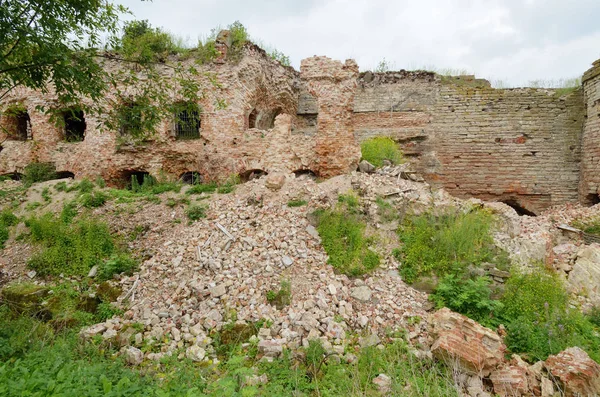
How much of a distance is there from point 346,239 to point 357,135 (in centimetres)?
659

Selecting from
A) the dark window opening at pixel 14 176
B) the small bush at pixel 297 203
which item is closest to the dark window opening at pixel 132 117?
the small bush at pixel 297 203

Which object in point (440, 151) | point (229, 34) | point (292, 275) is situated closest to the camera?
point (292, 275)

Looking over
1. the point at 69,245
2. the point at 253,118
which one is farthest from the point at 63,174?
the point at 253,118

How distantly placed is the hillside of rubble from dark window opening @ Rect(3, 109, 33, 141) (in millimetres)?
4700

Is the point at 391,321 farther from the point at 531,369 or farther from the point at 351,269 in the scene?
the point at 531,369

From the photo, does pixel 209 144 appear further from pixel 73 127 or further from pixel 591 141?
pixel 591 141

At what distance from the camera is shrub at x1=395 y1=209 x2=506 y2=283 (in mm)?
5395

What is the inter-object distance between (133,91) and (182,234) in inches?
236

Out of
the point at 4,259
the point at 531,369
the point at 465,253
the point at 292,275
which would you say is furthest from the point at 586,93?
the point at 4,259

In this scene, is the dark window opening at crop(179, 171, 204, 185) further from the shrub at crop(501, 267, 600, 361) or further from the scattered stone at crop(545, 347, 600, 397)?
the scattered stone at crop(545, 347, 600, 397)

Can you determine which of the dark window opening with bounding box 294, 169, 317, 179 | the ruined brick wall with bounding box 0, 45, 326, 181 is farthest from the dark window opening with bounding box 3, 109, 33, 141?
the dark window opening with bounding box 294, 169, 317, 179

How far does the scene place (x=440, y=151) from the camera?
10781 mm

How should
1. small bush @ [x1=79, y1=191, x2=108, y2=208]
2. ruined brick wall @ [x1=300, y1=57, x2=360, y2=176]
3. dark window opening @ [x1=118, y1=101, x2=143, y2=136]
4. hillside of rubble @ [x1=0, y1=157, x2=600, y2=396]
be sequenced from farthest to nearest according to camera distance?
1. ruined brick wall @ [x1=300, y1=57, x2=360, y2=176]
2. small bush @ [x1=79, y1=191, x2=108, y2=208]
3. dark window opening @ [x1=118, y1=101, x2=143, y2=136]
4. hillside of rubble @ [x1=0, y1=157, x2=600, y2=396]

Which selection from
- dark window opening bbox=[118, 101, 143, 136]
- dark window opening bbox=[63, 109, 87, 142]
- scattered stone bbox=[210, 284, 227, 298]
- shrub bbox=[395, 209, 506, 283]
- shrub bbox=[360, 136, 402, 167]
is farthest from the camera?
dark window opening bbox=[63, 109, 87, 142]
